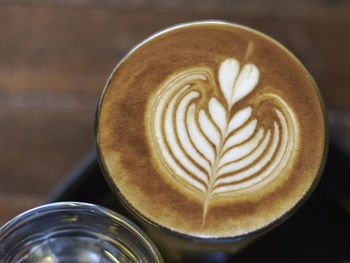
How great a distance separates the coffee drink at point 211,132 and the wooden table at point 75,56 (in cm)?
50

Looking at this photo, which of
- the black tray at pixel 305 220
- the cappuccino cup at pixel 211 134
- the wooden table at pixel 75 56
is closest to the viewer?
the cappuccino cup at pixel 211 134

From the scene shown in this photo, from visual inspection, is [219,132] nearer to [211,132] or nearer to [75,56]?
[211,132]

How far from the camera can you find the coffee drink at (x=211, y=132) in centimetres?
73

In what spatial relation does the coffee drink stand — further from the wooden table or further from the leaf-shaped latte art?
the wooden table

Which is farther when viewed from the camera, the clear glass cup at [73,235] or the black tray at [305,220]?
the black tray at [305,220]

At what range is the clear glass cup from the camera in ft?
2.49

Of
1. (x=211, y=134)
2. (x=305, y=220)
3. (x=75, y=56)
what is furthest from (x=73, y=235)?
(x=75, y=56)

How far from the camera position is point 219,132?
0.74 metres

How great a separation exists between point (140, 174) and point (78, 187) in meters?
0.26

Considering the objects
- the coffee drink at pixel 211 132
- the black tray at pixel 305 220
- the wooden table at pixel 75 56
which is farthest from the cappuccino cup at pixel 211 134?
the wooden table at pixel 75 56

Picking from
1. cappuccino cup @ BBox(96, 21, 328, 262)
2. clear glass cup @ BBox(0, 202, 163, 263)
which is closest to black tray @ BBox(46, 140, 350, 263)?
clear glass cup @ BBox(0, 202, 163, 263)

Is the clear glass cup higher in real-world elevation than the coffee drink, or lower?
lower

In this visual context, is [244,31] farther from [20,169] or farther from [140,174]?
[20,169]

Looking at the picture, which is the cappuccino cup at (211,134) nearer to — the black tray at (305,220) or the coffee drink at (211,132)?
the coffee drink at (211,132)
